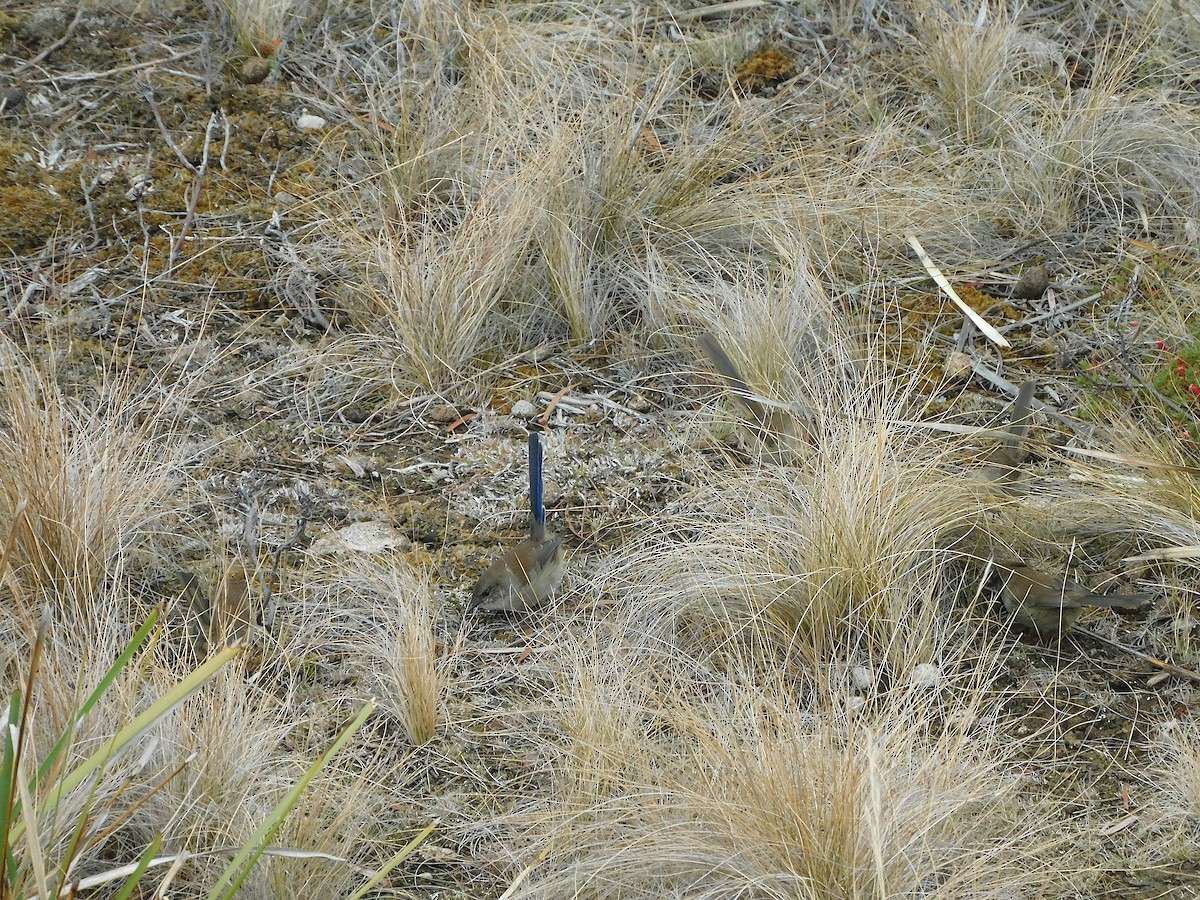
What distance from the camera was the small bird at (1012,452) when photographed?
9.90 feet

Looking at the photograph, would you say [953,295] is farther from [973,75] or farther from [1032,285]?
[973,75]

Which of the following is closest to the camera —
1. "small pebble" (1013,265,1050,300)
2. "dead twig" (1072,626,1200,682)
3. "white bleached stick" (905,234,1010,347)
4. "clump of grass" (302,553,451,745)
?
"clump of grass" (302,553,451,745)

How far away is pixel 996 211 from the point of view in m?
4.00

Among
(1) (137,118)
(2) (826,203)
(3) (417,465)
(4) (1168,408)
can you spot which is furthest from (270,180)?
(4) (1168,408)

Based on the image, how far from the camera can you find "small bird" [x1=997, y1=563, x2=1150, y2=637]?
2.73 meters

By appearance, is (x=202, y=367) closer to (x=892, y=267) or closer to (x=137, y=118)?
(x=137, y=118)

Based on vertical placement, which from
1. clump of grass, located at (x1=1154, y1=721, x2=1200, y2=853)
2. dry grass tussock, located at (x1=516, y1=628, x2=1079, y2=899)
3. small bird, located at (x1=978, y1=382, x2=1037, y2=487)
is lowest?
clump of grass, located at (x1=1154, y1=721, x2=1200, y2=853)

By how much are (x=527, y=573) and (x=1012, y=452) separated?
1214mm

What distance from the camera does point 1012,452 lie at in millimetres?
3086

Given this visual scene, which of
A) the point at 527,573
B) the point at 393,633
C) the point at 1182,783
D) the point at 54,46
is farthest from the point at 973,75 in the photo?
the point at 54,46

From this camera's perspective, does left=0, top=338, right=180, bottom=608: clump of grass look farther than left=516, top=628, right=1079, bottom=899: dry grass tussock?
Yes

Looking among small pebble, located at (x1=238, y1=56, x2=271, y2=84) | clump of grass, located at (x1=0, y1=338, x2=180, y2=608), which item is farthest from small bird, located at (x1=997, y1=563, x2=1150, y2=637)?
small pebble, located at (x1=238, y1=56, x2=271, y2=84)

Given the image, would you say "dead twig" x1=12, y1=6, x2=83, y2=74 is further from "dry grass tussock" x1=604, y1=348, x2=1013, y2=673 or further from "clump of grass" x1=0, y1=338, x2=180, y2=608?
"dry grass tussock" x1=604, y1=348, x2=1013, y2=673

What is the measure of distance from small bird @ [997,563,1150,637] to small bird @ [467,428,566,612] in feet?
3.26
